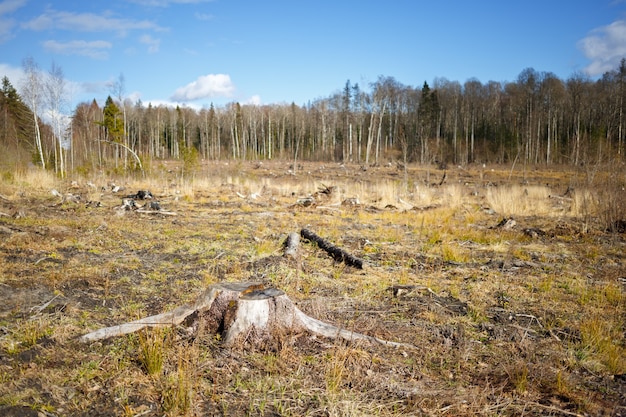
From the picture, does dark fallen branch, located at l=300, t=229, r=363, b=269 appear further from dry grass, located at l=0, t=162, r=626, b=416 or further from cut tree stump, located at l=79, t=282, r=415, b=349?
cut tree stump, located at l=79, t=282, r=415, b=349

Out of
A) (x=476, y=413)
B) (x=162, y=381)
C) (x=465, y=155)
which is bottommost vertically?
(x=476, y=413)

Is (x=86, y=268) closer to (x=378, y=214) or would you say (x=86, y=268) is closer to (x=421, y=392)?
(x=421, y=392)

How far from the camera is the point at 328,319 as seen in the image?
12.4ft

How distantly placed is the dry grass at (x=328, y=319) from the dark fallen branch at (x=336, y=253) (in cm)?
21

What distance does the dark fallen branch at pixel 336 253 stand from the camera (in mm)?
5895

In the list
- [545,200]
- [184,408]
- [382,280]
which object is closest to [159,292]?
[184,408]

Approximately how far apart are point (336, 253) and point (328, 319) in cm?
271

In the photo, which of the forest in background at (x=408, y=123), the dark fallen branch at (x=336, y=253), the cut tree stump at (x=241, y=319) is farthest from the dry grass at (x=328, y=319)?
the forest in background at (x=408, y=123)

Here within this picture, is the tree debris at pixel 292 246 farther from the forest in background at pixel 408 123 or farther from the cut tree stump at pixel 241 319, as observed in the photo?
the forest in background at pixel 408 123

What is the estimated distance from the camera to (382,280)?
17.3 ft

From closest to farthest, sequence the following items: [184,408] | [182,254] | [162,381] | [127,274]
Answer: [184,408] < [162,381] < [127,274] < [182,254]

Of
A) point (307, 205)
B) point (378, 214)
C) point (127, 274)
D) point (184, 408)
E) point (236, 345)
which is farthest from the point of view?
point (307, 205)

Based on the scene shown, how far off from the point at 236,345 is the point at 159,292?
6.44 feet

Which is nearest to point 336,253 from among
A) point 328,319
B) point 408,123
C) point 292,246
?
point 292,246
